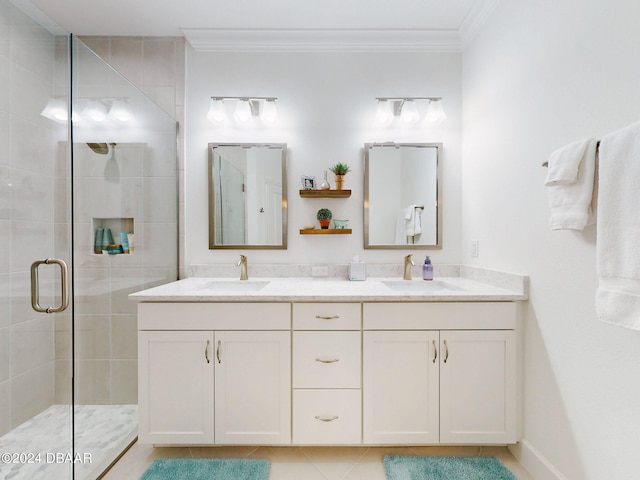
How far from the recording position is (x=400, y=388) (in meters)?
1.52

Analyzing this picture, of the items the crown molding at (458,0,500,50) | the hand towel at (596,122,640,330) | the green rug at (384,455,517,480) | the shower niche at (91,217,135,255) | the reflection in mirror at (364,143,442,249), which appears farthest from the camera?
the reflection in mirror at (364,143,442,249)

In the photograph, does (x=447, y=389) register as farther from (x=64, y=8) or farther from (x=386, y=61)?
(x=64, y=8)

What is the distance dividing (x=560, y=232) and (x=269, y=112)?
1779mm

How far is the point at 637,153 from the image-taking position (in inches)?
35.5

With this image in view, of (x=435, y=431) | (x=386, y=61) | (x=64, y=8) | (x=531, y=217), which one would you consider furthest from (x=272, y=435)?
(x=64, y=8)

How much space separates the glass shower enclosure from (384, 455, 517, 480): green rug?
56.2 inches

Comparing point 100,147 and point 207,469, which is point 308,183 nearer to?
point 100,147

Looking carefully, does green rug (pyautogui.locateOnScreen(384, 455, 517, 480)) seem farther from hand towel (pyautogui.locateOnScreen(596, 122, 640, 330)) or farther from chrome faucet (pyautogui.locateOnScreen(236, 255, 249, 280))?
chrome faucet (pyautogui.locateOnScreen(236, 255, 249, 280))

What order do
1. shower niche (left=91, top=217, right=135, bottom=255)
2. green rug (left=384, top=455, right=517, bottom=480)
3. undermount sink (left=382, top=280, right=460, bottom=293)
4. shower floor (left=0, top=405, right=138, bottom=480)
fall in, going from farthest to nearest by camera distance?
undermount sink (left=382, top=280, right=460, bottom=293), shower niche (left=91, top=217, right=135, bottom=255), green rug (left=384, top=455, right=517, bottom=480), shower floor (left=0, top=405, right=138, bottom=480)

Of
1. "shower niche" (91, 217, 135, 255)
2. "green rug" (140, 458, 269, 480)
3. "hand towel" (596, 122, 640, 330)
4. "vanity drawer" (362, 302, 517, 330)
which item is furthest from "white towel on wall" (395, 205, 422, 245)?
"shower niche" (91, 217, 135, 255)

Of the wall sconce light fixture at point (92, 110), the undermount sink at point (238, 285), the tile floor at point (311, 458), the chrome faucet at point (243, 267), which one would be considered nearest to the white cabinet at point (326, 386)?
the tile floor at point (311, 458)

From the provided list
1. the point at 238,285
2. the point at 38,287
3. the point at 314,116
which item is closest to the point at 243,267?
the point at 238,285

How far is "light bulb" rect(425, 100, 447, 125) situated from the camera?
82.0 inches

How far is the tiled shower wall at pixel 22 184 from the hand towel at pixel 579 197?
6.89 feet
